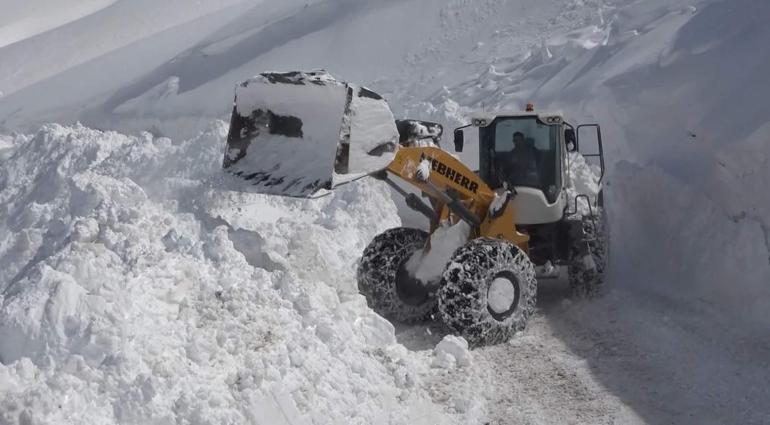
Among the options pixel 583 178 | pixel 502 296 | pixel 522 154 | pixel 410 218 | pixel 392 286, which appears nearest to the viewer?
pixel 502 296

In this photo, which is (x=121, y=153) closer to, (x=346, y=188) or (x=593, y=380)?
(x=346, y=188)

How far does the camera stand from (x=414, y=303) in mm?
7625

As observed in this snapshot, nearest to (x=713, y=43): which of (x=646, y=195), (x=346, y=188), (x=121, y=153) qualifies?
(x=646, y=195)

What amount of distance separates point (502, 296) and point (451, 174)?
1079mm

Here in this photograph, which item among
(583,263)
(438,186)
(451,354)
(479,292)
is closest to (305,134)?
(438,186)

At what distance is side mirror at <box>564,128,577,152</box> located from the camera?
8.29 meters

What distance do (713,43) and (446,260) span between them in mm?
5897

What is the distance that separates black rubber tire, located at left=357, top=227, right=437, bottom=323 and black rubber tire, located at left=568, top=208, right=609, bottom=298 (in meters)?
1.46

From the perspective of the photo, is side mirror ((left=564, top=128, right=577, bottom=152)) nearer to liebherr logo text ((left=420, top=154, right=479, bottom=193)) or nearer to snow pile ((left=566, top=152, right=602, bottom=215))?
snow pile ((left=566, top=152, right=602, bottom=215))

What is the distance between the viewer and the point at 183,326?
17.1 feet

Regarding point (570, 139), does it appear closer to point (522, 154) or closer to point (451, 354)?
point (522, 154)

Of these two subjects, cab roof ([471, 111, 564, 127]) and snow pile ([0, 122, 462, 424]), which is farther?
cab roof ([471, 111, 564, 127])

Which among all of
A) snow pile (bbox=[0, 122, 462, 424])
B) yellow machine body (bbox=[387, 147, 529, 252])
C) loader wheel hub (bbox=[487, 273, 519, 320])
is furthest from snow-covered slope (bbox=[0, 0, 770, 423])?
yellow machine body (bbox=[387, 147, 529, 252])

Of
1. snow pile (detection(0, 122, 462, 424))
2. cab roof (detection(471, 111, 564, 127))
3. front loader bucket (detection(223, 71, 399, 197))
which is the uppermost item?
front loader bucket (detection(223, 71, 399, 197))
